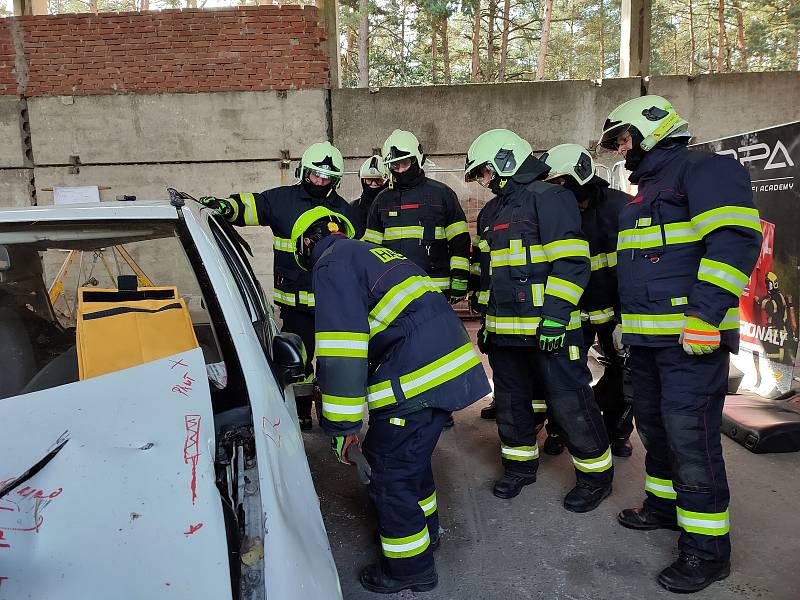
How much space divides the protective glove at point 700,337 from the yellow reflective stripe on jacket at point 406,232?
2152mm

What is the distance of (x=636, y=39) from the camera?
28.1 ft

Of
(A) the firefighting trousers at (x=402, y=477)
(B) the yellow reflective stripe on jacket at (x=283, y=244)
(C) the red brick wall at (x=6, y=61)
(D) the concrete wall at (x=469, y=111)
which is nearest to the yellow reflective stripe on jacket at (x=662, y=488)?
(A) the firefighting trousers at (x=402, y=477)

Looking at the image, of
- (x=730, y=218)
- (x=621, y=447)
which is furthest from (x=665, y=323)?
(x=621, y=447)

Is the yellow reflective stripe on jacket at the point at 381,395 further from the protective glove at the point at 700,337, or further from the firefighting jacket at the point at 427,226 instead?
the firefighting jacket at the point at 427,226

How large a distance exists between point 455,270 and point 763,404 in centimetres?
243

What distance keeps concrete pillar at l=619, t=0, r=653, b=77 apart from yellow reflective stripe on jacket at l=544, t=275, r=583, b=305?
7.07 metres

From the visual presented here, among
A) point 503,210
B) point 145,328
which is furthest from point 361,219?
point 145,328

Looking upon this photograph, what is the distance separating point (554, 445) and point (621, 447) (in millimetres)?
419

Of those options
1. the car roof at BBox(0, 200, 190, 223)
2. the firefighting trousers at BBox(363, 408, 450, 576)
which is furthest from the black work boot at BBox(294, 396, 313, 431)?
the car roof at BBox(0, 200, 190, 223)

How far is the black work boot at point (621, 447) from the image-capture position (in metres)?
3.63

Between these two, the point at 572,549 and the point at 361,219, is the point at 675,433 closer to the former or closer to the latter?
the point at 572,549

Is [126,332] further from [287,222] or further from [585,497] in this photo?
[585,497]

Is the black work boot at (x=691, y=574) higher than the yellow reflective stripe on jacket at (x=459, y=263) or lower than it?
lower

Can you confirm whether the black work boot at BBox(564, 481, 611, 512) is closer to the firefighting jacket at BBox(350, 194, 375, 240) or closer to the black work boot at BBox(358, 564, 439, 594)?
the black work boot at BBox(358, 564, 439, 594)
